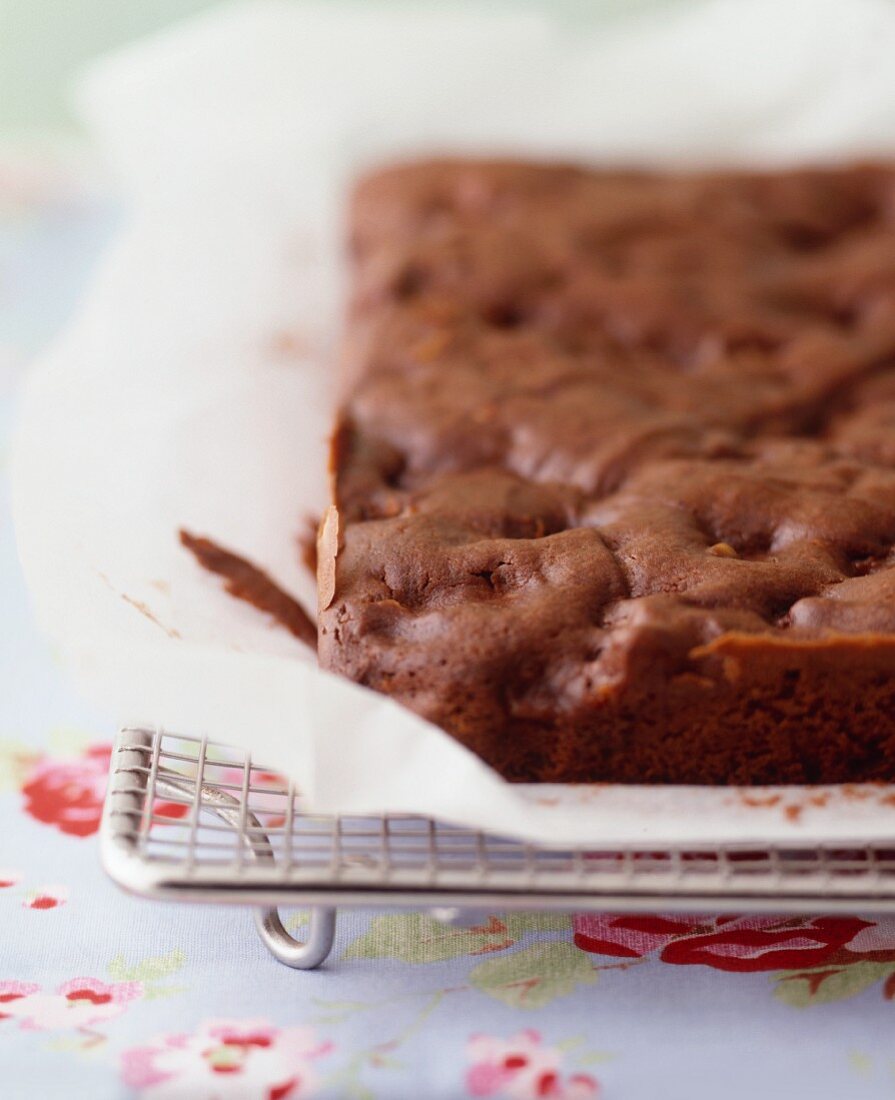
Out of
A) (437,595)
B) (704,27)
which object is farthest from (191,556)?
(704,27)

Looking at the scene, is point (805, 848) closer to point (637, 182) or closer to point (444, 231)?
point (444, 231)

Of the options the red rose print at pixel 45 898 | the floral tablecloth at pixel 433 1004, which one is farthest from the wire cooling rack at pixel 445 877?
the red rose print at pixel 45 898

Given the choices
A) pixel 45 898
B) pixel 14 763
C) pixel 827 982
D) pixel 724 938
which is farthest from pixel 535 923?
pixel 14 763

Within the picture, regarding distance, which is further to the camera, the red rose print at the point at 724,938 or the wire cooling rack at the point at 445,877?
the red rose print at the point at 724,938

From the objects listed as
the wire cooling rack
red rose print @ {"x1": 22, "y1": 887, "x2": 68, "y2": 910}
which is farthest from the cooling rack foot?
red rose print @ {"x1": 22, "y1": 887, "x2": 68, "y2": 910}

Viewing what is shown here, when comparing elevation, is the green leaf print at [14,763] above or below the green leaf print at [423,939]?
above

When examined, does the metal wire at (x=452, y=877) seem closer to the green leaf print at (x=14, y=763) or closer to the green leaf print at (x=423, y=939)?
the green leaf print at (x=423, y=939)
